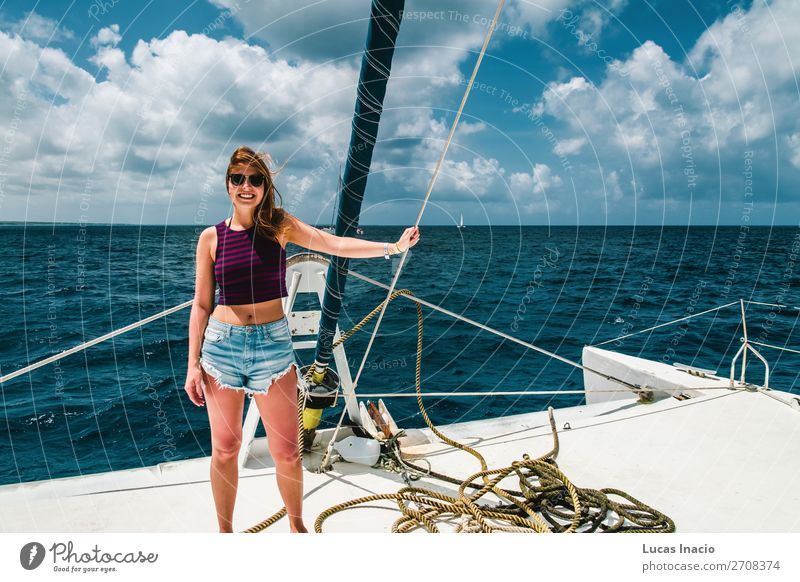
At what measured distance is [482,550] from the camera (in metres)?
2.35

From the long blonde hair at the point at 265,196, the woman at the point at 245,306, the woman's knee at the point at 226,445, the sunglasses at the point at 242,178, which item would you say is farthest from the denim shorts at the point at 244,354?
the sunglasses at the point at 242,178

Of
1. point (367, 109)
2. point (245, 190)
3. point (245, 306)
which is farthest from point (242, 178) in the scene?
point (367, 109)

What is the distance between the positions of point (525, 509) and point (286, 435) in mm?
1425

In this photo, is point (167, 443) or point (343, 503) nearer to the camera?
point (343, 503)

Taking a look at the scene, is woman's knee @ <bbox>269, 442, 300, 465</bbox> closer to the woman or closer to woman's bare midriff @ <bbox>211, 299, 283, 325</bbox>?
the woman

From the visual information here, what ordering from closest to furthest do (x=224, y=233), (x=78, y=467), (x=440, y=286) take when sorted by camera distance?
(x=224, y=233)
(x=78, y=467)
(x=440, y=286)

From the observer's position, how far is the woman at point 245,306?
212cm

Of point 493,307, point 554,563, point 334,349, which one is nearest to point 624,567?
point 554,563

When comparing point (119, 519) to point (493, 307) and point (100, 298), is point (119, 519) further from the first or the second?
point (100, 298)

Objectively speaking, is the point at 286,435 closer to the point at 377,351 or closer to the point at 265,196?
the point at 265,196

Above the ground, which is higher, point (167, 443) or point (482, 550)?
point (482, 550)

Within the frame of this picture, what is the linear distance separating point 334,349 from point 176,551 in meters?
1.47

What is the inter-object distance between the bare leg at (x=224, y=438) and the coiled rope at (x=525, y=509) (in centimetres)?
33

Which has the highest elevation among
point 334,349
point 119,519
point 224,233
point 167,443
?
point 224,233
